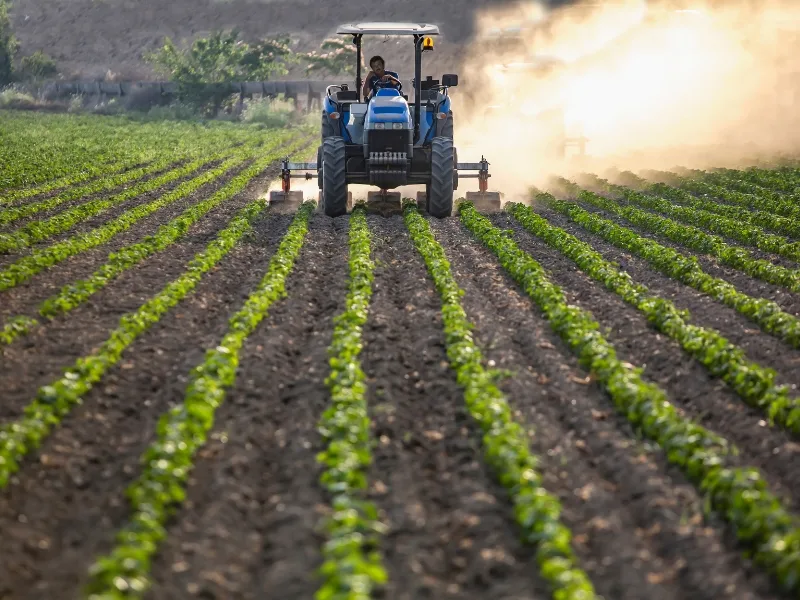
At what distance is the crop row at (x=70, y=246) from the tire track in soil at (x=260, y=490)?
413 cm

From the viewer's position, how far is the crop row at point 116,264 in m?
10.8

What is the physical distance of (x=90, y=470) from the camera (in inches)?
286

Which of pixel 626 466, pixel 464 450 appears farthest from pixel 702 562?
pixel 464 450

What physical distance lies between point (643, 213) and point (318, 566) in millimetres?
15685

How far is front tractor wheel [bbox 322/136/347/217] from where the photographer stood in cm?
1828

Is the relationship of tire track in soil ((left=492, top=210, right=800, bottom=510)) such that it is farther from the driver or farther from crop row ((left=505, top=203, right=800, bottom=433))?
the driver

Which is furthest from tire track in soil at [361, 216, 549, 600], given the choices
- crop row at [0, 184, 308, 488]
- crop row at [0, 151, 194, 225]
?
crop row at [0, 151, 194, 225]

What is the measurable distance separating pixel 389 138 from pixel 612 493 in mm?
11978

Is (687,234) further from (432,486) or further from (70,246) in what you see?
(432,486)

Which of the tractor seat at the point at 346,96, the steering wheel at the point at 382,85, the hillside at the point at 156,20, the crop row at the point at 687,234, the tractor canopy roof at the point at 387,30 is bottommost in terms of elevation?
the crop row at the point at 687,234

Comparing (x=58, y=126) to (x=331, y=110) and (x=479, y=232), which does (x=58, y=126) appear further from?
(x=479, y=232)

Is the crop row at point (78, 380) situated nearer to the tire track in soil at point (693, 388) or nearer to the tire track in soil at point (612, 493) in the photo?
the tire track in soil at point (612, 493)

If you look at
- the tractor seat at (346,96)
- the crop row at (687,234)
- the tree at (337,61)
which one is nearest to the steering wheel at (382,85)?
the tractor seat at (346,96)

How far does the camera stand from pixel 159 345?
10484 millimetres
